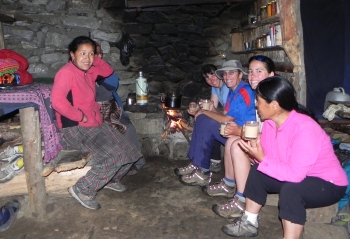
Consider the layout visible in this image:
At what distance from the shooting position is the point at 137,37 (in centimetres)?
466

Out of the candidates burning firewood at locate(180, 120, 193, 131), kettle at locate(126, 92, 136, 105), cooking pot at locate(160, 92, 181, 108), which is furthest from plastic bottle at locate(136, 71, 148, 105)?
burning firewood at locate(180, 120, 193, 131)

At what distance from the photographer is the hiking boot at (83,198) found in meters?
2.73

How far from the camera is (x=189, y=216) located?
8.86 ft

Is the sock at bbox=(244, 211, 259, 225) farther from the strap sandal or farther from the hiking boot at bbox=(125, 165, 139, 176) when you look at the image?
the strap sandal

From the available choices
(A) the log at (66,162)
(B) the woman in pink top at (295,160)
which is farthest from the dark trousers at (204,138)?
(A) the log at (66,162)

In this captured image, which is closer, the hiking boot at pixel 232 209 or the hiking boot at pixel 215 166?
the hiking boot at pixel 232 209

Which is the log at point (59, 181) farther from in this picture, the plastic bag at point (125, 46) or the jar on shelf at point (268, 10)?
the jar on shelf at point (268, 10)

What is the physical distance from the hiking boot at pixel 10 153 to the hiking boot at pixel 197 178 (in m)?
1.74

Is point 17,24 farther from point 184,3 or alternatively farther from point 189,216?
point 189,216

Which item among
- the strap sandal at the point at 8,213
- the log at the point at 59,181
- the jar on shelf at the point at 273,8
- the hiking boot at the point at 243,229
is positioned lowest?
the hiking boot at the point at 243,229

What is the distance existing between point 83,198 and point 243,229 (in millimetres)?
1486

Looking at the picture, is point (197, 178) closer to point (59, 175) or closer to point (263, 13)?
point (59, 175)

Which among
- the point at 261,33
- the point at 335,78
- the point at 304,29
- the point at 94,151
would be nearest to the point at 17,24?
the point at 94,151

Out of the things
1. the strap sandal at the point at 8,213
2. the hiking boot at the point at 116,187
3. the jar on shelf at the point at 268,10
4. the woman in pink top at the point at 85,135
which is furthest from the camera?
the jar on shelf at the point at 268,10
